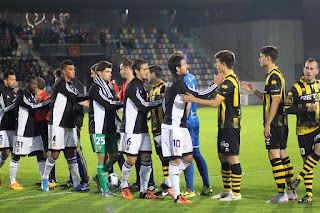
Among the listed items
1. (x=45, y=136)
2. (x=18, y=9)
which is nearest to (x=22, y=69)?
(x=18, y=9)

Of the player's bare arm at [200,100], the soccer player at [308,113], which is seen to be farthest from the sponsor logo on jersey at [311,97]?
the player's bare arm at [200,100]

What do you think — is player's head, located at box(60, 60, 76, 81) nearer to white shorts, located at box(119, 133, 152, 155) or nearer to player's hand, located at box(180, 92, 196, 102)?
white shorts, located at box(119, 133, 152, 155)

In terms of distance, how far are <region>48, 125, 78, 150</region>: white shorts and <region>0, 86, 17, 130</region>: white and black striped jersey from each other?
118cm

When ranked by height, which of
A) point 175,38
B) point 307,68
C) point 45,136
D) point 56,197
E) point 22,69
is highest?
point 175,38

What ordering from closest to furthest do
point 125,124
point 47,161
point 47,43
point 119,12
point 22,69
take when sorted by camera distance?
point 125,124 → point 47,161 → point 22,69 → point 47,43 → point 119,12

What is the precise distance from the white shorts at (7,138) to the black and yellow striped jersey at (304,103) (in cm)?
481

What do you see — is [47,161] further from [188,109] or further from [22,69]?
[22,69]

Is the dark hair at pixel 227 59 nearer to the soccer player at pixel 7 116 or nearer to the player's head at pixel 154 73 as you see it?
the player's head at pixel 154 73

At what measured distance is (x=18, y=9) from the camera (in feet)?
122

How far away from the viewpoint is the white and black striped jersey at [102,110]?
8117 millimetres

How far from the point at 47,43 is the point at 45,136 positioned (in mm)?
27509

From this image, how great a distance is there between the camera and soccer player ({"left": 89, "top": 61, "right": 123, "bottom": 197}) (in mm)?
8156

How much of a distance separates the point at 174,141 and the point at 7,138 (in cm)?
362

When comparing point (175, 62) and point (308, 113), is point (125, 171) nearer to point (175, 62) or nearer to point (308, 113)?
point (175, 62)
